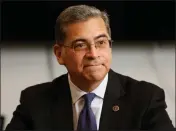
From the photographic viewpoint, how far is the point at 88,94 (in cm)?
91

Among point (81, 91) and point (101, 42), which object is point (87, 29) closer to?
point (101, 42)

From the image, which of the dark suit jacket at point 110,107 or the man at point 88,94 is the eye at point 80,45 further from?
the dark suit jacket at point 110,107

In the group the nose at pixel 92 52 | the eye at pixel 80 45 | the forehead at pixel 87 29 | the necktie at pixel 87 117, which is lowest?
the necktie at pixel 87 117

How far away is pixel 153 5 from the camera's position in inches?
42.5

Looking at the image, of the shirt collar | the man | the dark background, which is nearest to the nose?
the man

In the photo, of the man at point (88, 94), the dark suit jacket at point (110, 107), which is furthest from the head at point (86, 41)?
the dark suit jacket at point (110, 107)

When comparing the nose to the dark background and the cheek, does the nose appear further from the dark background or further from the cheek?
the dark background

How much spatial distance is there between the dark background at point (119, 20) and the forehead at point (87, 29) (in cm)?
23

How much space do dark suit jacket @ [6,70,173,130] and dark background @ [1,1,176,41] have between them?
191 mm

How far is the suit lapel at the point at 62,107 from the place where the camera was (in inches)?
36.2

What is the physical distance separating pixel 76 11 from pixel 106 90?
0.27 m

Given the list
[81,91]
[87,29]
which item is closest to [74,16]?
[87,29]

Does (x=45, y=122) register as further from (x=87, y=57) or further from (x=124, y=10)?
(x=124, y=10)

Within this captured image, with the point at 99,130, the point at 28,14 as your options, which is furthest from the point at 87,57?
the point at 28,14
